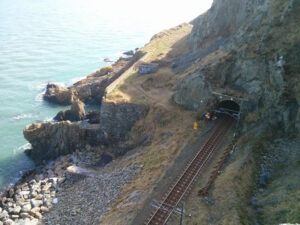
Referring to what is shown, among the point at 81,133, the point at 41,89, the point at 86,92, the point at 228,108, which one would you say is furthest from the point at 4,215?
the point at 41,89

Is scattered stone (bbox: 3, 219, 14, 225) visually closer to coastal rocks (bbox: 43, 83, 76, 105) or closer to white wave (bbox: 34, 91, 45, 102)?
coastal rocks (bbox: 43, 83, 76, 105)

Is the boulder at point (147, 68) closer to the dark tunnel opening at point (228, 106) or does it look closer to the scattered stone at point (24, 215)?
the dark tunnel opening at point (228, 106)

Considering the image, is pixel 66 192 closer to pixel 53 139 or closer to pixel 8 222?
pixel 8 222

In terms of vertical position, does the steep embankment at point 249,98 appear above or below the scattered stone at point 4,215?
above

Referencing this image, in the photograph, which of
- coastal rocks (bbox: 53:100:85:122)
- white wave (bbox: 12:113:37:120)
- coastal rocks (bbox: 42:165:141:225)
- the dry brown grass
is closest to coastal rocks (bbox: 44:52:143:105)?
white wave (bbox: 12:113:37:120)

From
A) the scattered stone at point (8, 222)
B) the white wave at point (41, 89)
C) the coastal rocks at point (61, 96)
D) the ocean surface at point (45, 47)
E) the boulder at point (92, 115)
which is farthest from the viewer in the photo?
the white wave at point (41, 89)

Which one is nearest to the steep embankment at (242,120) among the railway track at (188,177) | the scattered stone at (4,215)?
the railway track at (188,177)

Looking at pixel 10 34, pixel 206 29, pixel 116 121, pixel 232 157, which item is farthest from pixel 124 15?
pixel 232 157

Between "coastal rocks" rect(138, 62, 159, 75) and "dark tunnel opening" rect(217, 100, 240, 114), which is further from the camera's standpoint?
"coastal rocks" rect(138, 62, 159, 75)
